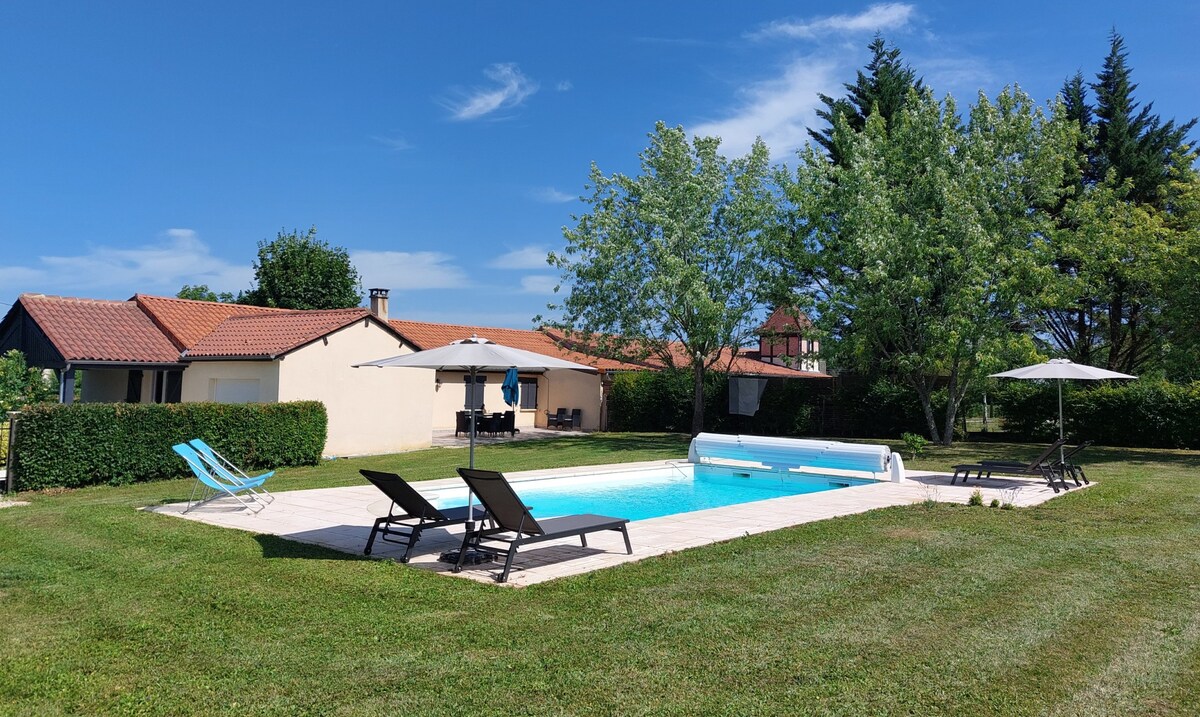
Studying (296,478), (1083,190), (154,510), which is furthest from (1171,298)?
(154,510)

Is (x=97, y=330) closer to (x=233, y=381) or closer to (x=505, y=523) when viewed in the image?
(x=233, y=381)

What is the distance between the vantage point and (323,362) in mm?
21984

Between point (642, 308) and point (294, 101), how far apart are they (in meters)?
12.7

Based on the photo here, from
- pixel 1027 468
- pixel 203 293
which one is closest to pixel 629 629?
pixel 1027 468

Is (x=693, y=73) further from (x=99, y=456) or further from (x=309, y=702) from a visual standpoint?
(x=309, y=702)

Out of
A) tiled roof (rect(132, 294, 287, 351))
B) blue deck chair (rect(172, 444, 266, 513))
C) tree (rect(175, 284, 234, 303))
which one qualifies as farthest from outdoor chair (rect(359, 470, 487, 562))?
tree (rect(175, 284, 234, 303))

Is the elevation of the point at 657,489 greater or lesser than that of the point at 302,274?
lesser

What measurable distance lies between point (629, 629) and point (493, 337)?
1227 inches

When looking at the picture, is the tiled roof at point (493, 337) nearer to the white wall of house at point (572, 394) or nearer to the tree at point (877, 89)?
the white wall of house at point (572, 394)

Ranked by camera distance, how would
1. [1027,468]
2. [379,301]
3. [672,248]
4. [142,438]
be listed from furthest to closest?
[379,301], [672,248], [142,438], [1027,468]

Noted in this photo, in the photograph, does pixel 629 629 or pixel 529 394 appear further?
pixel 529 394

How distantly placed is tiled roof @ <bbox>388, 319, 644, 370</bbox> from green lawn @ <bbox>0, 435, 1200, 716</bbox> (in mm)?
24832

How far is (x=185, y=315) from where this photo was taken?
25.2 m

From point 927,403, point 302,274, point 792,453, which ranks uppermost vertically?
point 302,274
